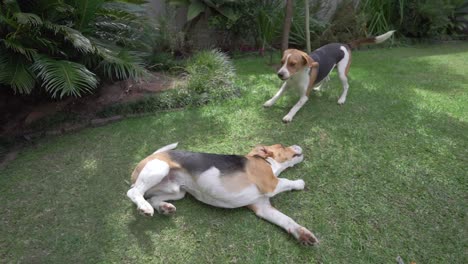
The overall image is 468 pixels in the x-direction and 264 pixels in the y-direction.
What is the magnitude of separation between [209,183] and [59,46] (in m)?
2.82

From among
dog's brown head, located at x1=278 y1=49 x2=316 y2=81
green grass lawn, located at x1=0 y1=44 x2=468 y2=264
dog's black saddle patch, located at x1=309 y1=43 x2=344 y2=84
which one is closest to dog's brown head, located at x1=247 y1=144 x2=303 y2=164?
green grass lawn, located at x1=0 y1=44 x2=468 y2=264

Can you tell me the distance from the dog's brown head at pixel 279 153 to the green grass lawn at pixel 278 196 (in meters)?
0.15

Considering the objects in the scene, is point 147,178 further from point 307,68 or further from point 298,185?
point 307,68

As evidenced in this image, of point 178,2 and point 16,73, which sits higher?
point 178,2

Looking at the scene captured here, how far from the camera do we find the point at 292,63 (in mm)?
3893

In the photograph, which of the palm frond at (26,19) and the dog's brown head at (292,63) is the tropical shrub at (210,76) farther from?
the palm frond at (26,19)

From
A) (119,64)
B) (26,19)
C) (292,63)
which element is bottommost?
(292,63)

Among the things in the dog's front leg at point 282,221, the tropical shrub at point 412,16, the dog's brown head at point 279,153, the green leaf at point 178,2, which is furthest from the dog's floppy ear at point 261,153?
the tropical shrub at point 412,16

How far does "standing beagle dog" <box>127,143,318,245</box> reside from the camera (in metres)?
2.49

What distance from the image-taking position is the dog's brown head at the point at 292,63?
388cm

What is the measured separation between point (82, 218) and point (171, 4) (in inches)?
204

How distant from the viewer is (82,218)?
8.46 feet

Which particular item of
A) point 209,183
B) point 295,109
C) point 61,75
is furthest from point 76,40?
point 295,109

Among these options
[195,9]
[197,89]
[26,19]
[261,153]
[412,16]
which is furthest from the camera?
[412,16]
